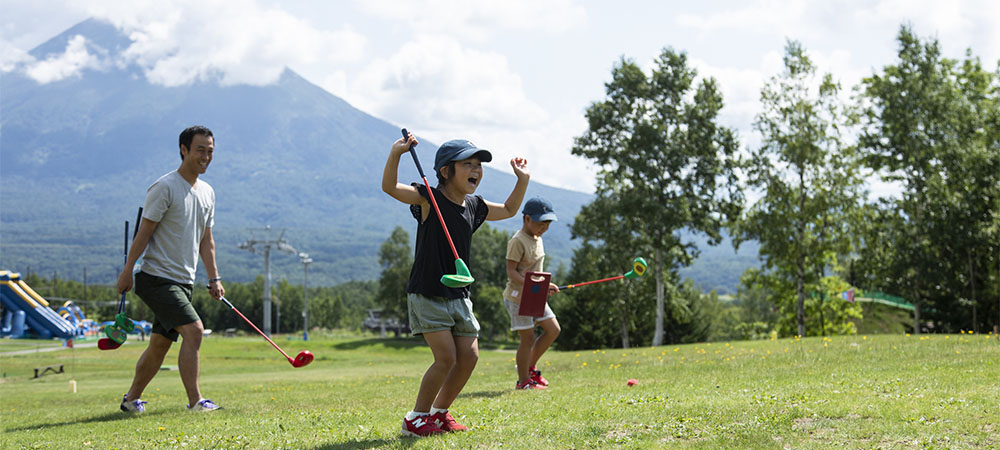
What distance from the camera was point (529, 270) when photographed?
32.5 ft

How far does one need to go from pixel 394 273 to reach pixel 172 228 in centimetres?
7272

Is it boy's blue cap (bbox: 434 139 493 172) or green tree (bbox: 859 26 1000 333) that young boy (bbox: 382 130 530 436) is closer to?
boy's blue cap (bbox: 434 139 493 172)

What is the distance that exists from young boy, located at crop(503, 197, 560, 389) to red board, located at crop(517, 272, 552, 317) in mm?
1602

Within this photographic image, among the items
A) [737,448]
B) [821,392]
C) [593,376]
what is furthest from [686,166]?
[737,448]

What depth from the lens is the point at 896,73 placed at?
38250mm

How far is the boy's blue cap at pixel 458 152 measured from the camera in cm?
627

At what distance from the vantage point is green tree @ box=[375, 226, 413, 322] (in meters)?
80.3

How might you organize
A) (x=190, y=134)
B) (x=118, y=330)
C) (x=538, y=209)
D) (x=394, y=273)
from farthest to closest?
1. (x=394, y=273)
2. (x=538, y=209)
3. (x=118, y=330)
4. (x=190, y=134)

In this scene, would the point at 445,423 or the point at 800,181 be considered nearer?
the point at 445,423

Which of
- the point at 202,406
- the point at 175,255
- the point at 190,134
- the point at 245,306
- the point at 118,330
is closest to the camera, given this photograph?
the point at 175,255

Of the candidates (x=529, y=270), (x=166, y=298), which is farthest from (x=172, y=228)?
A: (x=529, y=270)

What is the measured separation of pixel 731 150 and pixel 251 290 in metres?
122

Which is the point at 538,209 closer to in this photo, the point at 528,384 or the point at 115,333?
the point at 528,384

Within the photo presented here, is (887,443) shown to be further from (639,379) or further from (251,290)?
(251,290)
